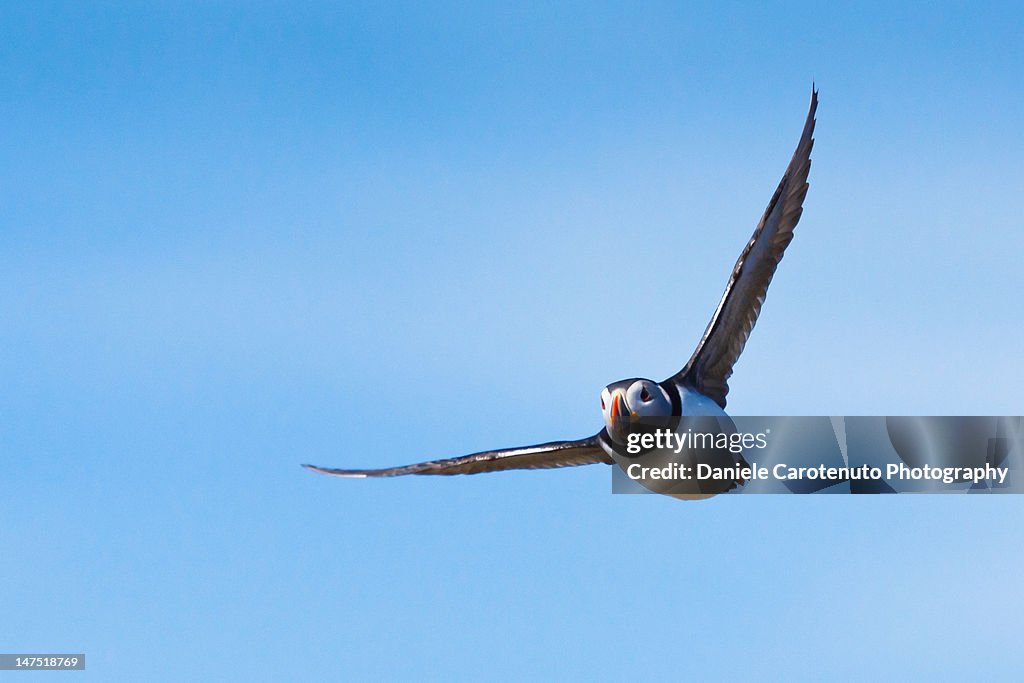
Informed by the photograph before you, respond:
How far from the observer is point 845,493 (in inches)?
1380

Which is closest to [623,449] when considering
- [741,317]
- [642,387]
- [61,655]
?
[642,387]

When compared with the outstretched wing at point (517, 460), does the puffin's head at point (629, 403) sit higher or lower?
higher

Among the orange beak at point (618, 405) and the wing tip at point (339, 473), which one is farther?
the wing tip at point (339, 473)

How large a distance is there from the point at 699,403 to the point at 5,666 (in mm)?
19136

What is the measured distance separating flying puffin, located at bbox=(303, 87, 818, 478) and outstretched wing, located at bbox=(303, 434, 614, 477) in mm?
38

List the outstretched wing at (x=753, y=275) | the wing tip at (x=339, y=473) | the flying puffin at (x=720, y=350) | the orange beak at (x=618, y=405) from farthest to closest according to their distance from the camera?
the wing tip at (x=339, y=473), the outstretched wing at (x=753, y=275), the flying puffin at (x=720, y=350), the orange beak at (x=618, y=405)

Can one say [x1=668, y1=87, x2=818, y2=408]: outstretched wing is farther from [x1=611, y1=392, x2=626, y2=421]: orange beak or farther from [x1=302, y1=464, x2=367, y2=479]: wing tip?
[x1=302, y1=464, x2=367, y2=479]: wing tip

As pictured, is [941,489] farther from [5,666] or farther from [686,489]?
[5,666]

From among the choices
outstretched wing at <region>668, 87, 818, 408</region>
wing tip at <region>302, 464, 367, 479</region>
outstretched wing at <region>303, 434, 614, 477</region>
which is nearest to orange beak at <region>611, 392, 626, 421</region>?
outstretched wing at <region>303, 434, 614, 477</region>

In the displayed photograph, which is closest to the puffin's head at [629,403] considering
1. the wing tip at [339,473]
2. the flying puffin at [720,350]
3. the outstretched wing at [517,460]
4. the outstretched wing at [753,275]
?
the flying puffin at [720,350]

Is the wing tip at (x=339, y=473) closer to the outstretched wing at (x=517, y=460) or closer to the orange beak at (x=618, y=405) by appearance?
the outstretched wing at (x=517, y=460)

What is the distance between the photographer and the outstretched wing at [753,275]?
33.3 m

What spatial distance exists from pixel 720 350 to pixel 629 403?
293 cm

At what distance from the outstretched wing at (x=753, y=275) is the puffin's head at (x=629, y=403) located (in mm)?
1374
